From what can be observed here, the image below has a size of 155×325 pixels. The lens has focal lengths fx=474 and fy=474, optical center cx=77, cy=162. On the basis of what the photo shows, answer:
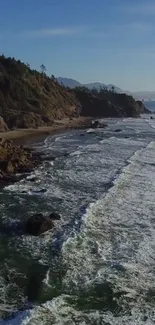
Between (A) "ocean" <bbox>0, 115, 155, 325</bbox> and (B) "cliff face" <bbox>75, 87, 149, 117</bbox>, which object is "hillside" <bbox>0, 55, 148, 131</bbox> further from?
(A) "ocean" <bbox>0, 115, 155, 325</bbox>

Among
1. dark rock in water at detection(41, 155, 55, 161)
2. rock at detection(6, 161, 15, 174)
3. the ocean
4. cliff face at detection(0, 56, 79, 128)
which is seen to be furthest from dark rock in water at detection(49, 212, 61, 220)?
cliff face at detection(0, 56, 79, 128)

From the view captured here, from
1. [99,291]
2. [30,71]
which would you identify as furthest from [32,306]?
[30,71]

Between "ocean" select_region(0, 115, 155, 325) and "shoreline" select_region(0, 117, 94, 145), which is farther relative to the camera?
"shoreline" select_region(0, 117, 94, 145)

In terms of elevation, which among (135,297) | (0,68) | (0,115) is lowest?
(135,297)

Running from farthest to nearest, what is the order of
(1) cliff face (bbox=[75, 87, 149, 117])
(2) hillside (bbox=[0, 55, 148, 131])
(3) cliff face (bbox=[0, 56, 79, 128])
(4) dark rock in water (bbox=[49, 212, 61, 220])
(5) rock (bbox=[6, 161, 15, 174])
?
(1) cliff face (bbox=[75, 87, 149, 117])
(2) hillside (bbox=[0, 55, 148, 131])
(3) cliff face (bbox=[0, 56, 79, 128])
(5) rock (bbox=[6, 161, 15, 174])
(4) dark rock in water (bbox=[49, 212, 61, 220])

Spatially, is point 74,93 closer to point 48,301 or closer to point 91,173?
point 91,173

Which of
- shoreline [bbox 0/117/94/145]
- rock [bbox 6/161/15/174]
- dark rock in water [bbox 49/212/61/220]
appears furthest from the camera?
shoreline [bbox 0/117/94/145]

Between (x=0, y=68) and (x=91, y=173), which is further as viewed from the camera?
(x=0, y=68)

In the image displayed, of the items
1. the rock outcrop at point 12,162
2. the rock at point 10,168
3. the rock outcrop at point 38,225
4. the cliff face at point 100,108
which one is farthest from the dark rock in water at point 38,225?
the cliff face at point 100,108
